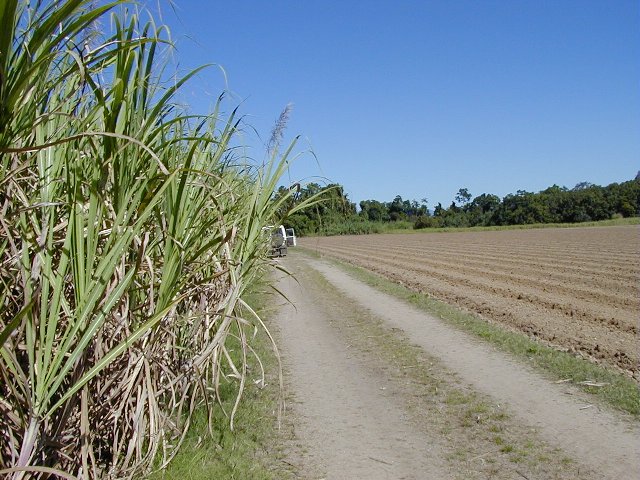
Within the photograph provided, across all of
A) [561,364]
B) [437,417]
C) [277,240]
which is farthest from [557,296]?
[437,417]

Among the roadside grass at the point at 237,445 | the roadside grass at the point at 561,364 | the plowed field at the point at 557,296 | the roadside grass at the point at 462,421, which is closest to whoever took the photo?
the roadside grass at the point at 237,445

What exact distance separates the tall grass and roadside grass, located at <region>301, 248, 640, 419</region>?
1669 mm

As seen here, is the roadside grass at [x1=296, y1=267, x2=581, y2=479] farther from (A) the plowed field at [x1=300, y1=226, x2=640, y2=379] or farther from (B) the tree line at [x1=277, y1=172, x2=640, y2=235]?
(B) the tree line at [x1=277, y1=172, x2=640, y2=235]

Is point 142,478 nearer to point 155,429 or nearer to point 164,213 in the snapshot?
point 155,429

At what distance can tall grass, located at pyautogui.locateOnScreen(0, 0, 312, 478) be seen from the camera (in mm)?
2285

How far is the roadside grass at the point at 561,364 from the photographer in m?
5.49

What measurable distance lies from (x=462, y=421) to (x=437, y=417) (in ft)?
0.70

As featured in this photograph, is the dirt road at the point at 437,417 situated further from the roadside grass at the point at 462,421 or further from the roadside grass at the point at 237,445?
the roadside grass at the point at 237,445

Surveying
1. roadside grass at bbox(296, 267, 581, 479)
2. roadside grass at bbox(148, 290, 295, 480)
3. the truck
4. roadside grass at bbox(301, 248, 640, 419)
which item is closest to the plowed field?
roadside grass at bbox(301, 248, 640, 419)

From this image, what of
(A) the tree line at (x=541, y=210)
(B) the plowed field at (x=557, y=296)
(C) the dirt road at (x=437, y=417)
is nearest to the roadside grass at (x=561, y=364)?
(C) the dirt road at (x=437, y=417)

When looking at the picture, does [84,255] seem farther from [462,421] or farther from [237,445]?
[462,421]

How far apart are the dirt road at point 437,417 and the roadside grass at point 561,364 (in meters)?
0.25

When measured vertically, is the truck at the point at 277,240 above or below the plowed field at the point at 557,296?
above

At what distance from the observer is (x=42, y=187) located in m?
2.58
